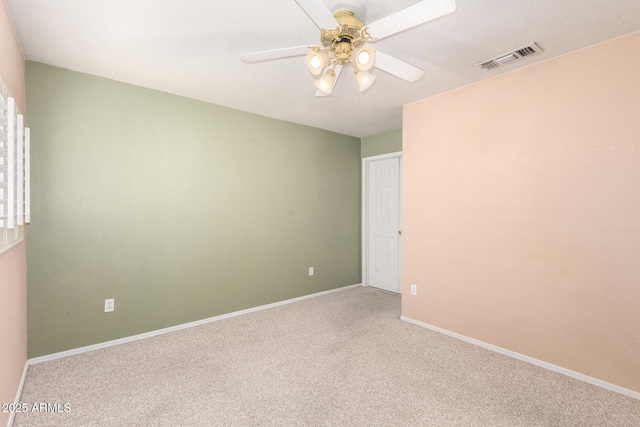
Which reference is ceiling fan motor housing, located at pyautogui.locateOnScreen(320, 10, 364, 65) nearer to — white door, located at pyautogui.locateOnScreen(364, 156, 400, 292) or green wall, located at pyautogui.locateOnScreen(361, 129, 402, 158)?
green wall, located at pyautogui.locateOnScreen(361, 129, 402, 158)

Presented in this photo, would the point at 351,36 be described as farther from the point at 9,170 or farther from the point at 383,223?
the point at 383,223

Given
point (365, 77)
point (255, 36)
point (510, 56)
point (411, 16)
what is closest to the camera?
point (411, 16)

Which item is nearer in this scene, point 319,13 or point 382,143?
point 319,13

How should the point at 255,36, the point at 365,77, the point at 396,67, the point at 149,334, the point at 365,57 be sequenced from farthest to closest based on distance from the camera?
the point at 149,334 < the point at 255,36 < the point at 396,67 < the point at 365,77 < the point at 365,57

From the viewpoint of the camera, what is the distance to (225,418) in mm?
1749

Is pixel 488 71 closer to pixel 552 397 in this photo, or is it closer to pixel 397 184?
pixel 397 184

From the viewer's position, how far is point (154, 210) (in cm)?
290

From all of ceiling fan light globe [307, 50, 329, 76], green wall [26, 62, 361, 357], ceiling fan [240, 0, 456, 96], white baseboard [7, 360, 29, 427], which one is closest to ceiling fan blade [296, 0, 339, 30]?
ceiling fan [240, 0, 456, 96]

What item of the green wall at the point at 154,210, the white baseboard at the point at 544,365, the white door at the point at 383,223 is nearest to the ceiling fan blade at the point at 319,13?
the green wall at the point at 154,210

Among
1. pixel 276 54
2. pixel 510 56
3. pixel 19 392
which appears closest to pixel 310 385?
pixel 19 392

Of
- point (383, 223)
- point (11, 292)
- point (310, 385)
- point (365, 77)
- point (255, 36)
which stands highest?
point (255, 36)

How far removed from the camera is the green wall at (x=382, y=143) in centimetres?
427

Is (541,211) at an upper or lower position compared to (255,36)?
lower

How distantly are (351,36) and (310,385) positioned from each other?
2.19m
